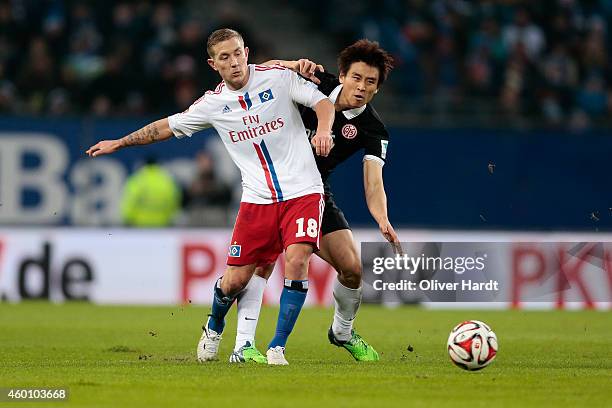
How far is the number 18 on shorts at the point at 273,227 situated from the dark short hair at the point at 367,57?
3.35 feet

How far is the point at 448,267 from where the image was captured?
35.8 feet

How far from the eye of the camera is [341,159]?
975 cm

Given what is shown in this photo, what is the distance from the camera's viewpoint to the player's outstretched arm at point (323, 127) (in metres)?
8.49

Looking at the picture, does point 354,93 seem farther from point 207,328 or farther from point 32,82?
point 32,82

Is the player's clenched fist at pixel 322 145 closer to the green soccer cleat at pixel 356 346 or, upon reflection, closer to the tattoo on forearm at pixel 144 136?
the tattoo on forearm at pixel 144 136

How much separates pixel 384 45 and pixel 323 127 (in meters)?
13.2

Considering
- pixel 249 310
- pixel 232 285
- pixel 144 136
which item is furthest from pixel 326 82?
pixel 249 310

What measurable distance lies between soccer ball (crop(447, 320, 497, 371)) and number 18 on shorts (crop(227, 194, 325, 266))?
1.19 metres

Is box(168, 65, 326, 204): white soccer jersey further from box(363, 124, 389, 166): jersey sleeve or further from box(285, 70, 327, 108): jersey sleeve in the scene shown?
box(363, 124, 389, 166): jersey sleeve

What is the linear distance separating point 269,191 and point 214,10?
14.3 m

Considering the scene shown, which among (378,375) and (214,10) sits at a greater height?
(214,10)

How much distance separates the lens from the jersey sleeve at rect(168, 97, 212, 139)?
9.29 meters

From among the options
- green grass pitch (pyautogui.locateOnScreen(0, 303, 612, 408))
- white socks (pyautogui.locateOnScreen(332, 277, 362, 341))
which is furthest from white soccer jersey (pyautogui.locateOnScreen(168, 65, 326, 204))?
green grass pitch (pyautogui.locateOnScreen(0, 303, 612, 408))

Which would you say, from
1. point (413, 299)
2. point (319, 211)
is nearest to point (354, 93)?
point (319, 211)
